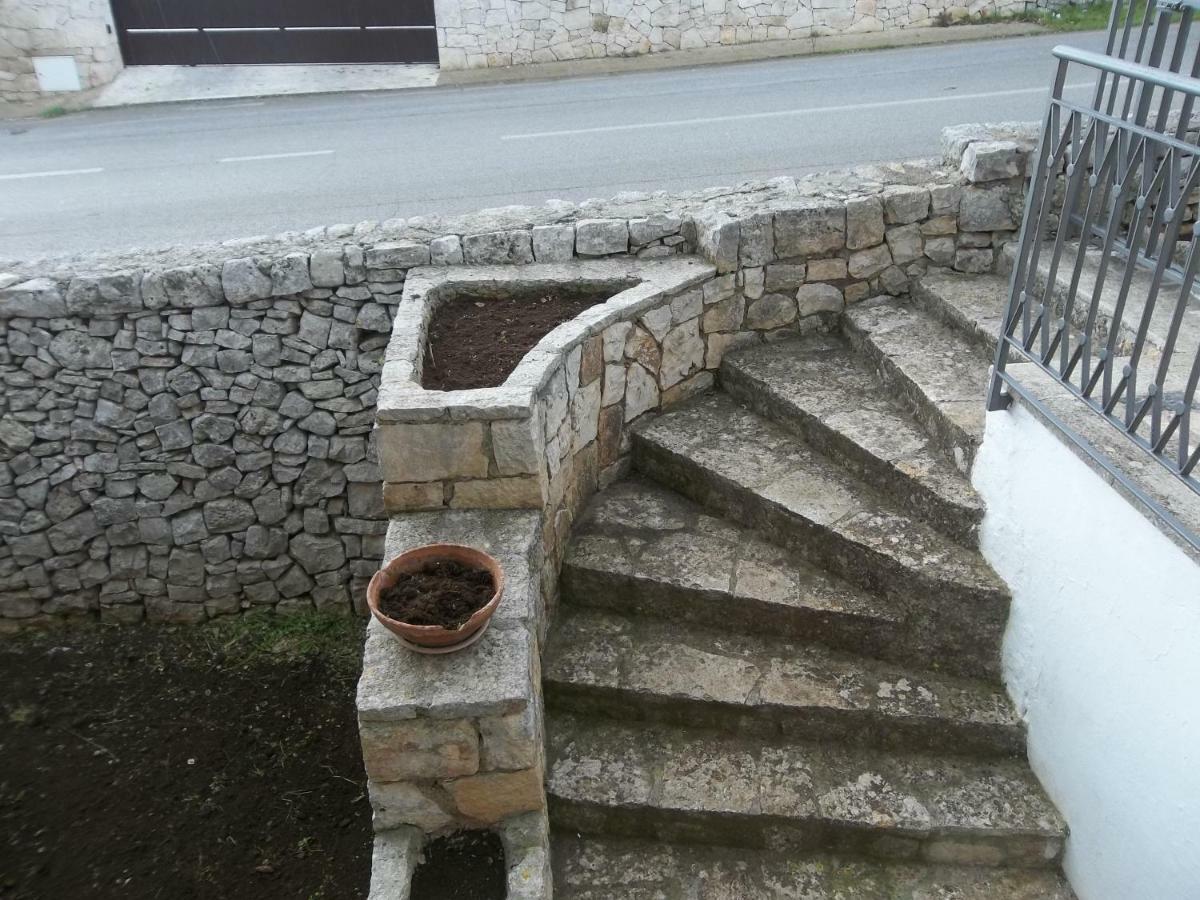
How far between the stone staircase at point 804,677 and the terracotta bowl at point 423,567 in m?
0.70

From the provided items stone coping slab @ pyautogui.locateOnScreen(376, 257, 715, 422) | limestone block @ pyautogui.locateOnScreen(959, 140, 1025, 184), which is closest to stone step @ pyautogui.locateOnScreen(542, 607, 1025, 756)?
stone coping slab @ pyautogui.locateOnScreen(376, 257, 715, 422)

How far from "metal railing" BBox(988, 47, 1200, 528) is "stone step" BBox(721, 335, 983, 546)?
1.47 ft

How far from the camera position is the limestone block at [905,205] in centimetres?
464

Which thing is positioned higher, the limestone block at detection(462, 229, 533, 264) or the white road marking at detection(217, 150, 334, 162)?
the limestone block at detection(462, 229, 533, 264)

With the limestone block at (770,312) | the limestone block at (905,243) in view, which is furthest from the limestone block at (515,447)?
the limestone block at (905,243)

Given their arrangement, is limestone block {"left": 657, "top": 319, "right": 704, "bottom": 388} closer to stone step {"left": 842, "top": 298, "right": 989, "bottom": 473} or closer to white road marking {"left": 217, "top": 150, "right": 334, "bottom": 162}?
stone step {"left": 842, "top": 298, "right": 989, "bottom": 473}

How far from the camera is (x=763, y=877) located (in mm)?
3176

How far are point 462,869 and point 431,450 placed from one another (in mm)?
1402

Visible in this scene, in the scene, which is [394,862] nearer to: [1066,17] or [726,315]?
[726,315]

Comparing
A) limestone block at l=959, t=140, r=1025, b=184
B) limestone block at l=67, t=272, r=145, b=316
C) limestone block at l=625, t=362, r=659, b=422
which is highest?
limestone block at l=959, t=140, r=1025, b=184

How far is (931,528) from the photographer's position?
3.63 meters

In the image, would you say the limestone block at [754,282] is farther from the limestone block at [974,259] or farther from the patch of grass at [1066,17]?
the patch of grass at [1066,17]

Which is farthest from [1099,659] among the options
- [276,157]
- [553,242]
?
[276,157]

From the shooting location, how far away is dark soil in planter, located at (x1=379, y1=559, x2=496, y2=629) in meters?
2.92
